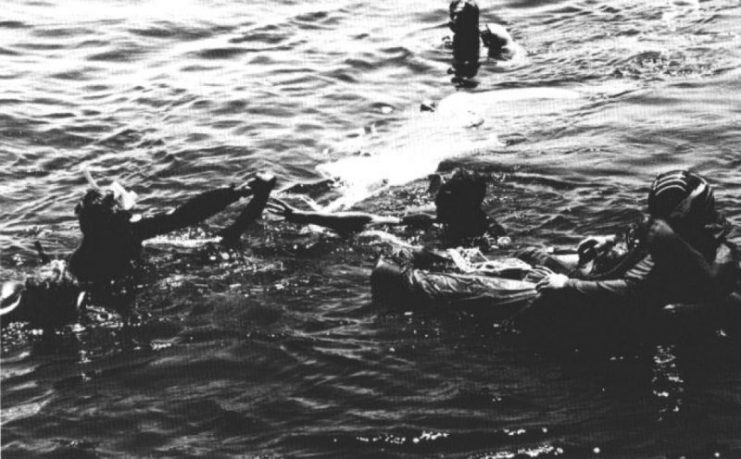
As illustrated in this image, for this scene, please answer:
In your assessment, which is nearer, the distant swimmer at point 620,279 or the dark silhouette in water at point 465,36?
the distant swimmer at point 620,279

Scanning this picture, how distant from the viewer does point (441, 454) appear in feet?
20.7

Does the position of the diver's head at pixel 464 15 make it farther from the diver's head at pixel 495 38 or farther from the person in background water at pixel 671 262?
the person in background water at pixel 671 262

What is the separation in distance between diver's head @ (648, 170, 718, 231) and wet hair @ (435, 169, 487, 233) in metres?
2.32

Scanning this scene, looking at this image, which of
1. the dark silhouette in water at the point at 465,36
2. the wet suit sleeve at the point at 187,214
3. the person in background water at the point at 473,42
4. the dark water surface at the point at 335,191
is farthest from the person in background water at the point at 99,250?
the person in background water at the point at 473,42

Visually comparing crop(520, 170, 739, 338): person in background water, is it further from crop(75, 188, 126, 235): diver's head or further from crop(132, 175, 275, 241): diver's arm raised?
crop(75, 188, 126, 235): diver's head

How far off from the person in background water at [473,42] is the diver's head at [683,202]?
32.2ft

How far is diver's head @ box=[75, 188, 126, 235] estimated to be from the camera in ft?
26.2

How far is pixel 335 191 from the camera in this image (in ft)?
37.0

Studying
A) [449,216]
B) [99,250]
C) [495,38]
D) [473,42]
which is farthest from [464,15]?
[99,250]

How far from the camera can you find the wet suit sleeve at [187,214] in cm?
846

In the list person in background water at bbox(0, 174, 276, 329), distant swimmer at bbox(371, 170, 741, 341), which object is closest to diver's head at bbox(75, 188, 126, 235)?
person in background water at bbox(0, 174, 276, 329)

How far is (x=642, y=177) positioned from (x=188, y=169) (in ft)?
17.8

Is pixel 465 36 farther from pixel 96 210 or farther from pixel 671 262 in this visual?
pixel 671 262

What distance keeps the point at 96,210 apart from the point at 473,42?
1030cm
